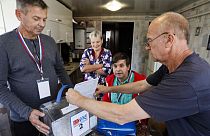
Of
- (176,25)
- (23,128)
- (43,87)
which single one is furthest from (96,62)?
(176,25)

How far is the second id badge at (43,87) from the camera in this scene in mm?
1071

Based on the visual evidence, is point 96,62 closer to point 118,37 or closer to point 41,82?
point 41,82

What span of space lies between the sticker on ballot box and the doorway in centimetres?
515

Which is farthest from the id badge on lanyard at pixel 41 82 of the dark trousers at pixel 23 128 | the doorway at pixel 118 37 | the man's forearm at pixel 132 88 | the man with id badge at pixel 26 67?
the doorway at pixel 118 37

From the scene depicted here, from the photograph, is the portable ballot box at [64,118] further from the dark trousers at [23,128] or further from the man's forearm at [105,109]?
the dark trousers at [23,128]

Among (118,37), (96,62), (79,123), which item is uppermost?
(118,37)

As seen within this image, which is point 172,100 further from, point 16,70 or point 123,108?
point 16,70

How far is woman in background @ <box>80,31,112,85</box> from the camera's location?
6.40ft

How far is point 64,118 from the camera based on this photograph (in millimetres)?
771

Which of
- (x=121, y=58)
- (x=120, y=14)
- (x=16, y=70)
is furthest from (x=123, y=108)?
(x=120, y=14)

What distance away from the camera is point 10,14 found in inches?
67.5

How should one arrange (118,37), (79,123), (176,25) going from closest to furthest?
(176,25), (79,123), (118,37)

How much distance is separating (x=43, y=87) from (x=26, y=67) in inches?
7.2

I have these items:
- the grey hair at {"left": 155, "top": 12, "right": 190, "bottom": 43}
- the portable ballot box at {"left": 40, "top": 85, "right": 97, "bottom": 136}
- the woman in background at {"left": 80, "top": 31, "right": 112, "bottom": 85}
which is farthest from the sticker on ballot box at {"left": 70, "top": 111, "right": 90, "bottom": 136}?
the woman in background at {"left": 80, "top": 31, "right": 112, "bottom": 85}
